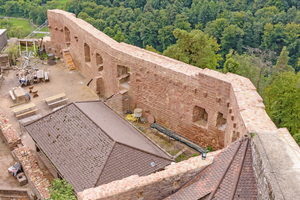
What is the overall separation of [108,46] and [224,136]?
8.58 m

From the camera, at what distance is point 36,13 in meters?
80.8

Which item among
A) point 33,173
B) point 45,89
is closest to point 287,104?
point 33,173

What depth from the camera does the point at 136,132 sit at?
15.6 metres

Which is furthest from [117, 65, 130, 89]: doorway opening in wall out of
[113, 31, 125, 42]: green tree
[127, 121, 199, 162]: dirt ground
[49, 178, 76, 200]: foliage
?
[113, 31, 125, 42]: green tree

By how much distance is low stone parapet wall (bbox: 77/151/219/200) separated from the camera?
386 inches

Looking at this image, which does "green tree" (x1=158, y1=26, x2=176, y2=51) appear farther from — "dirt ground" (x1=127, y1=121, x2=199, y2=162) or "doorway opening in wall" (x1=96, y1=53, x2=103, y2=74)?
"dirt ground" (x1=127, y1=121, x2=199, y2=162)

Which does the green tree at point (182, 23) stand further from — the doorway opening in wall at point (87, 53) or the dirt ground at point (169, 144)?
the dirt ground at point (169, 144)

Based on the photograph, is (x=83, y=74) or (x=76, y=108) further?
(x=83, y=74)

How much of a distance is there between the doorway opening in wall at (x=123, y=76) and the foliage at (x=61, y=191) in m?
8.70

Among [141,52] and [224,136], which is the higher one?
[141,52]

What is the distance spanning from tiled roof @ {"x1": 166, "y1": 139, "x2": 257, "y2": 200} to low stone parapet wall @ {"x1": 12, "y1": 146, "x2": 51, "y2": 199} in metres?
6.54

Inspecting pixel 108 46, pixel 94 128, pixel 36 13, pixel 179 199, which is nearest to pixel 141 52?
pixel 108 46

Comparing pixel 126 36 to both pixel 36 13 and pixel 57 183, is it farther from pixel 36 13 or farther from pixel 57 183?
pixel 57 183

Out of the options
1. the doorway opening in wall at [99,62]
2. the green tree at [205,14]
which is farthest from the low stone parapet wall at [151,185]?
the green tree at [205,14]
